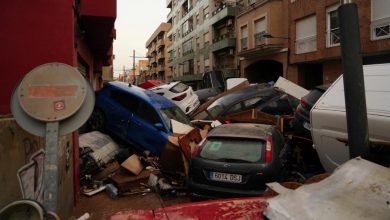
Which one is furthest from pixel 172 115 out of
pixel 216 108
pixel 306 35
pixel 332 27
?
pixel 306 35

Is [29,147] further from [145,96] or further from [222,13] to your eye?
[222,13]

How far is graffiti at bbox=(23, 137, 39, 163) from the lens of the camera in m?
4.17

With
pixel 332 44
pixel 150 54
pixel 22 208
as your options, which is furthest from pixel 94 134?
pixel 150 54

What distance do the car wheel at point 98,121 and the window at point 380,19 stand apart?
13203 millimetres

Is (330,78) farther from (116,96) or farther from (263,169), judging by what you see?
(263,169)

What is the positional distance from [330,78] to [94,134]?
14.7 meters

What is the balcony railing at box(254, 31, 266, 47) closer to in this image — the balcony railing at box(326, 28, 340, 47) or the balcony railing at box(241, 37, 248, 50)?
the balcony railing at box(241, 37, 248, 50)

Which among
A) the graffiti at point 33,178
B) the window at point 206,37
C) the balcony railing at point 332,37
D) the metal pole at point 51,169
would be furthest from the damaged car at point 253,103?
the window at point 206,37

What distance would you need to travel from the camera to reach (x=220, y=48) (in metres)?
33.9

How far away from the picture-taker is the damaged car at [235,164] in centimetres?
557

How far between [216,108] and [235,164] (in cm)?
624

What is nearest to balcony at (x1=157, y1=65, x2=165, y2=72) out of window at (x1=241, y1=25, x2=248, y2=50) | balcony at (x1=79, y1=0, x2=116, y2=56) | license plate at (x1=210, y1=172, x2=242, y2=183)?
window at (x1=241, y1=25, x2=248, y2=50)

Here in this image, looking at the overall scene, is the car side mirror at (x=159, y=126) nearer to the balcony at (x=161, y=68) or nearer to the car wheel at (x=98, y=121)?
the car wheel at (x=98, y=121)

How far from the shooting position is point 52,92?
304cm
